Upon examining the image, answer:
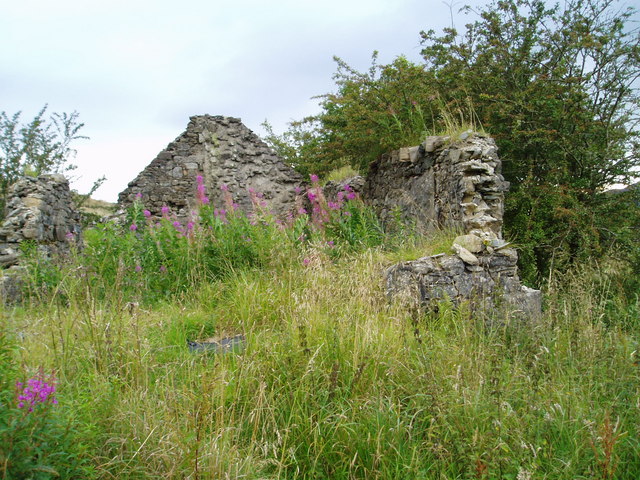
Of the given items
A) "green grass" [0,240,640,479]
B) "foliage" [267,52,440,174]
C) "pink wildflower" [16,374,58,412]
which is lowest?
"green grass" [0,240,640,479]

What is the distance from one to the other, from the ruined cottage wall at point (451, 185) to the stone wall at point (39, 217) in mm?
5993

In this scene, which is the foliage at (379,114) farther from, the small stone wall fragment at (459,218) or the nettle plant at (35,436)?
the nettle plant at (35,436)

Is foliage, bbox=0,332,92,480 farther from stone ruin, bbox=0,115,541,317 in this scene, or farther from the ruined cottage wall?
the ruined cottage wall

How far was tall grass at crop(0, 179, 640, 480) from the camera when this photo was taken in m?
2.35

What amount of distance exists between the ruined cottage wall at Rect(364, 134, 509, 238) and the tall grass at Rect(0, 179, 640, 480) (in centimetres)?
277

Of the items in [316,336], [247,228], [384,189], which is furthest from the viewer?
[384,189]


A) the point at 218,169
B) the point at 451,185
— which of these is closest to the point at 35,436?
the point at 451,185

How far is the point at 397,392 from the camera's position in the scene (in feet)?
10.2

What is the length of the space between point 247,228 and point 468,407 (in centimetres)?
420

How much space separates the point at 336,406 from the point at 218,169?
1128cm

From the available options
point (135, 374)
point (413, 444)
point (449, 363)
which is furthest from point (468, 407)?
point (135, 374)

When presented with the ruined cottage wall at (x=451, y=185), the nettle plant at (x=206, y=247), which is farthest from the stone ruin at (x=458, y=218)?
the nettle plant at (x=206, y=247)

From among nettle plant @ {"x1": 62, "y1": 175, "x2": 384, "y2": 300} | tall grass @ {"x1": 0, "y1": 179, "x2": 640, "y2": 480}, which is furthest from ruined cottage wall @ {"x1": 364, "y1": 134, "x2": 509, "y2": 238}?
tall grass @ {"x1": 0, "y1": 179, "x2": 640, "y2": 480}

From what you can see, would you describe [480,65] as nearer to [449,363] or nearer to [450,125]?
[450,125]
